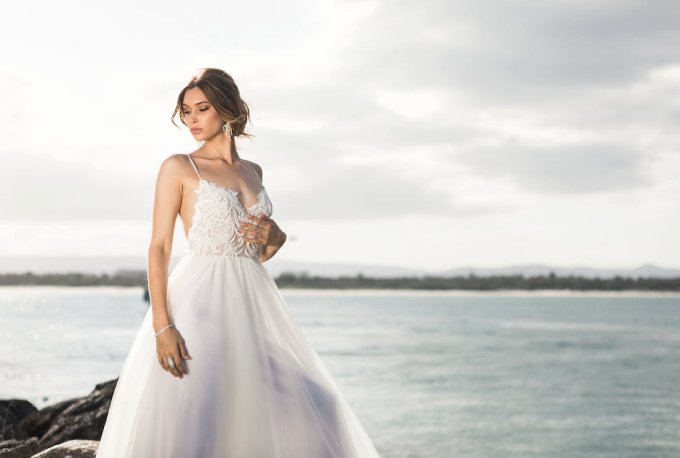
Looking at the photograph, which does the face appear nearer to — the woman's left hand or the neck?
the neck

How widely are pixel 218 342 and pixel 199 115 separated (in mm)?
1027

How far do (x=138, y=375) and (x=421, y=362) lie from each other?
1852 inches

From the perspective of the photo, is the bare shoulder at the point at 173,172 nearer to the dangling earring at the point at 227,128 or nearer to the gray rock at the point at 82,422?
the dangling earring at the point at 227,128

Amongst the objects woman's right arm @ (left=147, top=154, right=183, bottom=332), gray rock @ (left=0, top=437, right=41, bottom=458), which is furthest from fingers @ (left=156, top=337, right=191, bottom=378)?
gray rock @ (left=0, top=437, right=41, bottom=458)

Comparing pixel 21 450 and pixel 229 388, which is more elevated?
pixel 229 388

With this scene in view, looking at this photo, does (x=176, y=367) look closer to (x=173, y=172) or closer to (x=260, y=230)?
(x=260, y=230)

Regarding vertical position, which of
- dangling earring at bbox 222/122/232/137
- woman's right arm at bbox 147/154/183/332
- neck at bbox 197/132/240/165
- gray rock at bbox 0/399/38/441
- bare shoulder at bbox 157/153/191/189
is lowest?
gray rock at bbox 0/399/38/441

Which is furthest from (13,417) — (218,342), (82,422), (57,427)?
(218,342)

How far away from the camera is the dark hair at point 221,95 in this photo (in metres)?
4.03

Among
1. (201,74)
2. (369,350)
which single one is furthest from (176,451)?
(369,350)

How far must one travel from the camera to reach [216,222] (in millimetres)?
3992

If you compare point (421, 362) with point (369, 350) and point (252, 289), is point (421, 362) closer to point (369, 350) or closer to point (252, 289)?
point (369, 350)

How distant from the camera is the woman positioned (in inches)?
144

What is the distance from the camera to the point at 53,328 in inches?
2987
